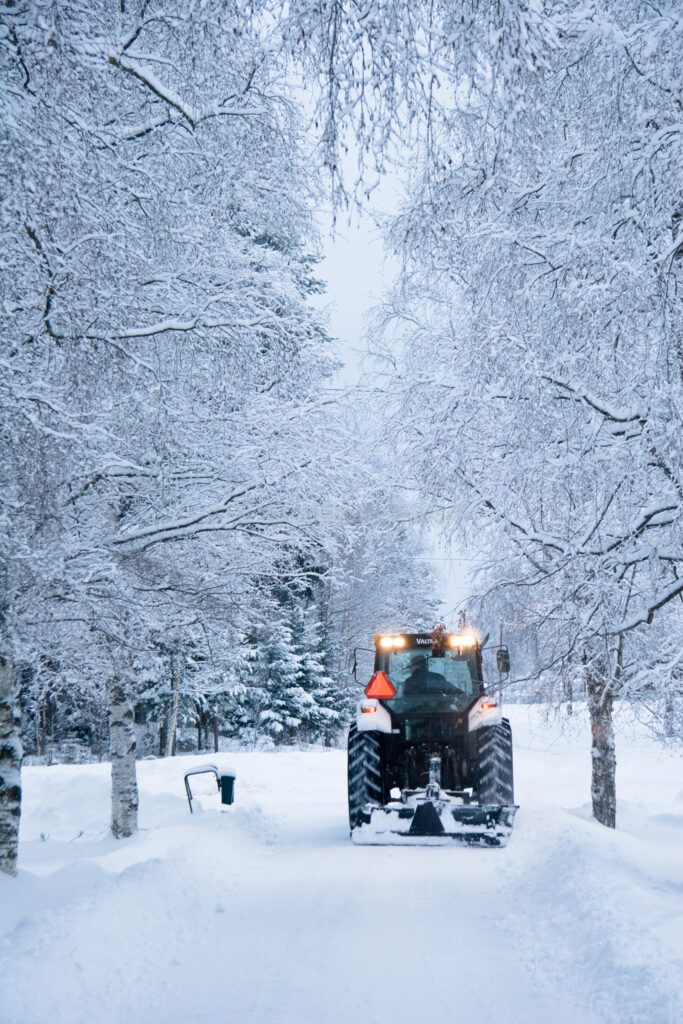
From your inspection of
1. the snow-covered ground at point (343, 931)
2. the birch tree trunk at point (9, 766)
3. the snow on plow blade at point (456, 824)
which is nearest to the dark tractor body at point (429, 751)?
the snow on plow blade at point (456, 824)

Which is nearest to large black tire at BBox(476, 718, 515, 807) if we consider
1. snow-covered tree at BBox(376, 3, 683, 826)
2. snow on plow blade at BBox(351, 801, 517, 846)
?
snow on plow blade at BBox(351, 801, 517, 846)

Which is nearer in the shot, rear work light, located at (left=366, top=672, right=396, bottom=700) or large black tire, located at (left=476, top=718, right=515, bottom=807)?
large black tire, located at (left=476, top=718, right=515, bottom=807)

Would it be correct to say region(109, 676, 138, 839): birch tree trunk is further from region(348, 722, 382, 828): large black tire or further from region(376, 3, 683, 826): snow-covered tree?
region(376, 3, 683, 826): snow-covered tree

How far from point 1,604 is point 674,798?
1611 cm

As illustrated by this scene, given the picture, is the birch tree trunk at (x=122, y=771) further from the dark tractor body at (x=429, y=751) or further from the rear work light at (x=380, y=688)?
the rear work light at (x=380, y=688)

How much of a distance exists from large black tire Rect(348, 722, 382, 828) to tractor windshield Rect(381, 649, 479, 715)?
873 mm

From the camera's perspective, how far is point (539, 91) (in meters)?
3.71

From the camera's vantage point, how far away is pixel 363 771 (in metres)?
9.71

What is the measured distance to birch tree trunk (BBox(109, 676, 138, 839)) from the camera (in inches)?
418

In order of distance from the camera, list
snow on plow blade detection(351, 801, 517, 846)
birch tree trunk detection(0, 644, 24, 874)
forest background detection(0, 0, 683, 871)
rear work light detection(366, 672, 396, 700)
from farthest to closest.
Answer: rear work light detection(366, 672, 396, 700) → snow on plow blade detection(351, 801, 517, 846) → birch tree trunk detection(0, 644, 24, 874) → forest background detection(0, 0, 683, 871)

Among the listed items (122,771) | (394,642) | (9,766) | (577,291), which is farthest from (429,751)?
(577,291)

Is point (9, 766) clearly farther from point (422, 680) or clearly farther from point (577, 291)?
point (577, 291)

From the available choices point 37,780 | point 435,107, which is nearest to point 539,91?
point 435,107

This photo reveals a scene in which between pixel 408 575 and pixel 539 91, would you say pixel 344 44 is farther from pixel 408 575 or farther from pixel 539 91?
pixel 408 575
